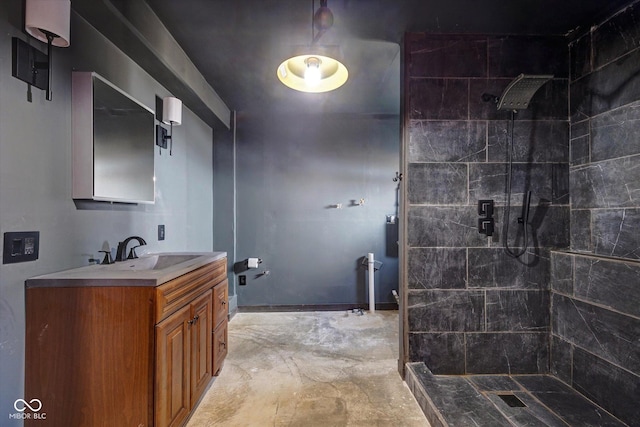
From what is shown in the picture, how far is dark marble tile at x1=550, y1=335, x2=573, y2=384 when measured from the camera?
1843 millimetres

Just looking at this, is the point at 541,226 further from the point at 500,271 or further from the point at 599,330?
the point at 599,330

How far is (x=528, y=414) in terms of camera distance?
5.16 feet

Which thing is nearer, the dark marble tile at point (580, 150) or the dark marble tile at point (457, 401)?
the dark marble tile at point (457, 401)

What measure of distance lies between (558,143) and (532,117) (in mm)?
260

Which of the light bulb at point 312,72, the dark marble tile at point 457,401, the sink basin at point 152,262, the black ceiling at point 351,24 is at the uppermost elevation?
the black ceiling at point 351,24

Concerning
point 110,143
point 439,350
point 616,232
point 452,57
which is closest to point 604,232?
point 616,232

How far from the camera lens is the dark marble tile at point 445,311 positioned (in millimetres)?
1981

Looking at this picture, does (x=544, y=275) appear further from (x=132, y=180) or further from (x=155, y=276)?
(x=132, y=180)

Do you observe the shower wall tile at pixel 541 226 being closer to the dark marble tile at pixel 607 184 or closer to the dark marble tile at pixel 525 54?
the dark marble tile at pixel 607 184

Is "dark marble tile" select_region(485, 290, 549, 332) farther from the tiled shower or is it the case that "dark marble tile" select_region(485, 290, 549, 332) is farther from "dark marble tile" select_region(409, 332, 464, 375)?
"dark marble tile" select_region(409, 332, 464, 375)

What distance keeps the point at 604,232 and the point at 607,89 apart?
884 millimetres

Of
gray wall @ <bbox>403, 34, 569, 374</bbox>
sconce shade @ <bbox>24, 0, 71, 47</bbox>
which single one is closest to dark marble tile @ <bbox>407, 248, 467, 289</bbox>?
gray wall @ <bbox>403, 34, 569, 374</bbox>

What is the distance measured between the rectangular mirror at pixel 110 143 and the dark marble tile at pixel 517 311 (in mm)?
2543

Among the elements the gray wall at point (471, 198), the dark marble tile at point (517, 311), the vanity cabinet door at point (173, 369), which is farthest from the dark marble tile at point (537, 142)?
the vanity cabinet door at point (173, 369)
